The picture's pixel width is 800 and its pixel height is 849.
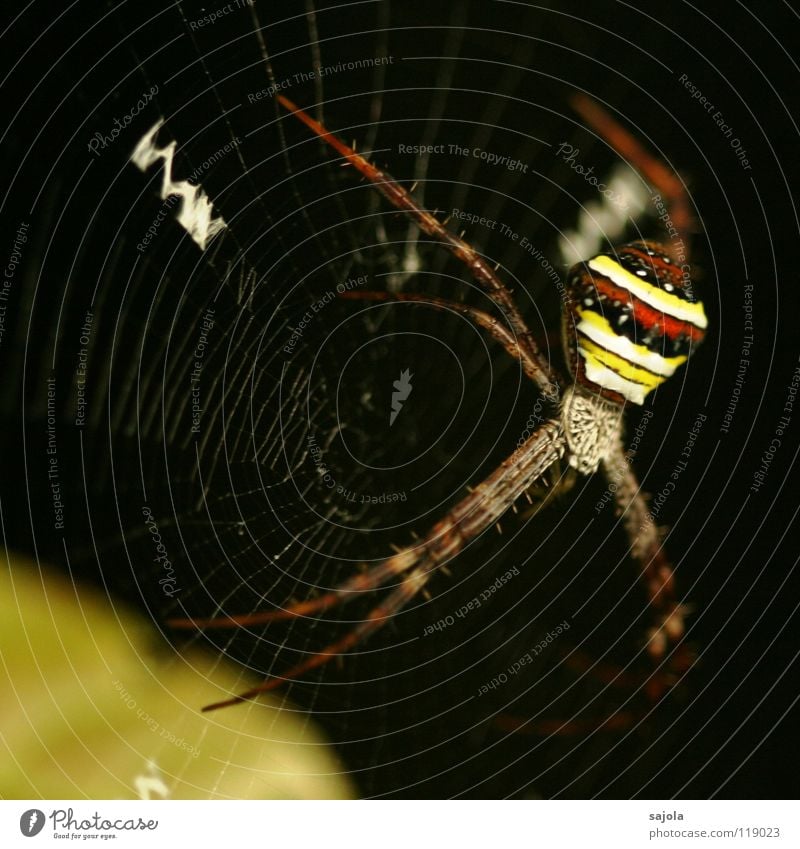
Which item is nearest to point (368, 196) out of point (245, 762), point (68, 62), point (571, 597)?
point (68, 62)

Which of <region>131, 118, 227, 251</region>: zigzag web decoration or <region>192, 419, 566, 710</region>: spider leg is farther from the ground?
<region>131, 118, 227, 251</region>: zigzag web decoration

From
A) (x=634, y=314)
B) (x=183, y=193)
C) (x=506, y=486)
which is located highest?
(x=183, y=193)

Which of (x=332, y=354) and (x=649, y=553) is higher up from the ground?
(x=332, y=354)

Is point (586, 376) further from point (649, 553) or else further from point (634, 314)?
point (649, 553)

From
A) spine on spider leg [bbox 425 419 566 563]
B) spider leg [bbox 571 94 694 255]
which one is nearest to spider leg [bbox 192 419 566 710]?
spine on spider leg [bbox 425 419 566 563]

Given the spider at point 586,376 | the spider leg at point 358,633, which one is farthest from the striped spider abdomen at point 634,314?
the spider leg at point 358,633

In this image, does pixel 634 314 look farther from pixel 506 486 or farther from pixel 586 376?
pixel 506 486

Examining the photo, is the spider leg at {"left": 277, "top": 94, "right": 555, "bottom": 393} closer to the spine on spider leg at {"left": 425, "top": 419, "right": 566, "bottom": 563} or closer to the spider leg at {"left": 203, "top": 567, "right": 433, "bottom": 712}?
the spine on spider leg at {"left": 425, "top": 419, "right": 566, "bottom": 563}

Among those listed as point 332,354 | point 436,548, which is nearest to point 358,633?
point 436,548
